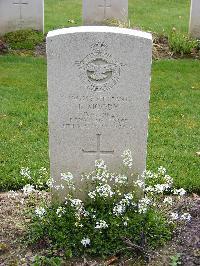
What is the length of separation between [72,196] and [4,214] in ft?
2.32

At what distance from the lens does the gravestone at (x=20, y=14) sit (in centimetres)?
1149

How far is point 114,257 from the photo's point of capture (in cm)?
451

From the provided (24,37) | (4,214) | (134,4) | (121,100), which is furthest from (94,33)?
(134,4)

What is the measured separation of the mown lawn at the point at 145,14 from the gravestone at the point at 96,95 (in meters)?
8.03

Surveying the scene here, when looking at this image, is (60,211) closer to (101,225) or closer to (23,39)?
(101,225)

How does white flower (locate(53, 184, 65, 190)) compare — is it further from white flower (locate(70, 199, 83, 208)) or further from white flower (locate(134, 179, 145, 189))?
white flower (locate(134, 179, 145, 189))

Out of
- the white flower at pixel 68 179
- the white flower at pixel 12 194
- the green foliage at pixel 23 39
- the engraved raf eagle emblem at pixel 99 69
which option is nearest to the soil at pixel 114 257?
the white flower at pixel 12 194

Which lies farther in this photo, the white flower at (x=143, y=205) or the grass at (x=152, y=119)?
the grass at (x=152, y=119)

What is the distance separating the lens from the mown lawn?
13.2 metres

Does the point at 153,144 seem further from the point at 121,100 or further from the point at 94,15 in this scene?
the point at 94,15

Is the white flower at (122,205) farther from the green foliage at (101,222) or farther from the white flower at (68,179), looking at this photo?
the white flower at (68,179)

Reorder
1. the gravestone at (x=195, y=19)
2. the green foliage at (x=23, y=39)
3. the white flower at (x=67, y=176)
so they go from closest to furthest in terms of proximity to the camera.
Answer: the white flower at (x=67, y=176), the green foliage at (x=23, y=39), the gravestone at (x=195, y=19)

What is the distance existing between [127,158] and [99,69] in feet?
2.62

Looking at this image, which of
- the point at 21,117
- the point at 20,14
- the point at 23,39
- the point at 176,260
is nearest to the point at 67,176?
the point at 176,260
